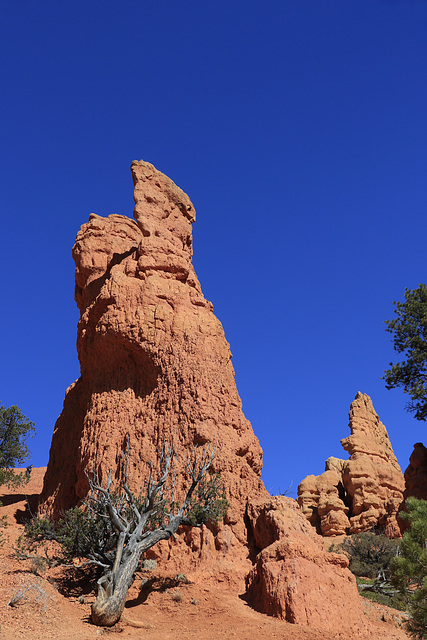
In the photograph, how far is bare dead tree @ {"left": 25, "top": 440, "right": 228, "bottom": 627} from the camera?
501 inches

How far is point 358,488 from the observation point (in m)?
36.7

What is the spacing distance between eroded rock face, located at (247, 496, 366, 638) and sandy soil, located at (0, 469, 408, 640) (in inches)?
16.2

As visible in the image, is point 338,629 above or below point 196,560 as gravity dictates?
below

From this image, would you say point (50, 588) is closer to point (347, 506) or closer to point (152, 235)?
point (152, 235)

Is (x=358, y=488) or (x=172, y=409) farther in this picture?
(x=358, y=488)

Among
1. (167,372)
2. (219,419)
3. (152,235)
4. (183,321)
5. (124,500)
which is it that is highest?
(152,235)

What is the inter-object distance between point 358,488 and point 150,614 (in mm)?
26610

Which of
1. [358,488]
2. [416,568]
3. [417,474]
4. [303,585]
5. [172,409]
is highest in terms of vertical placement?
[358,488]

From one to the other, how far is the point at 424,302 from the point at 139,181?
55.8 feet

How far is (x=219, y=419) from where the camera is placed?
730 inches

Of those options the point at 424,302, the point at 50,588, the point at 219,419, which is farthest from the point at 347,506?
the point at 50,588

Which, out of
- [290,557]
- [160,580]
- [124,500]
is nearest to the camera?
[290,557]

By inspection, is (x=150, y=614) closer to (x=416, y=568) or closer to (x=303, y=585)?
(x=303, y=585)

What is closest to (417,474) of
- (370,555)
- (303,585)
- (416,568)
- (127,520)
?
(370,555)
